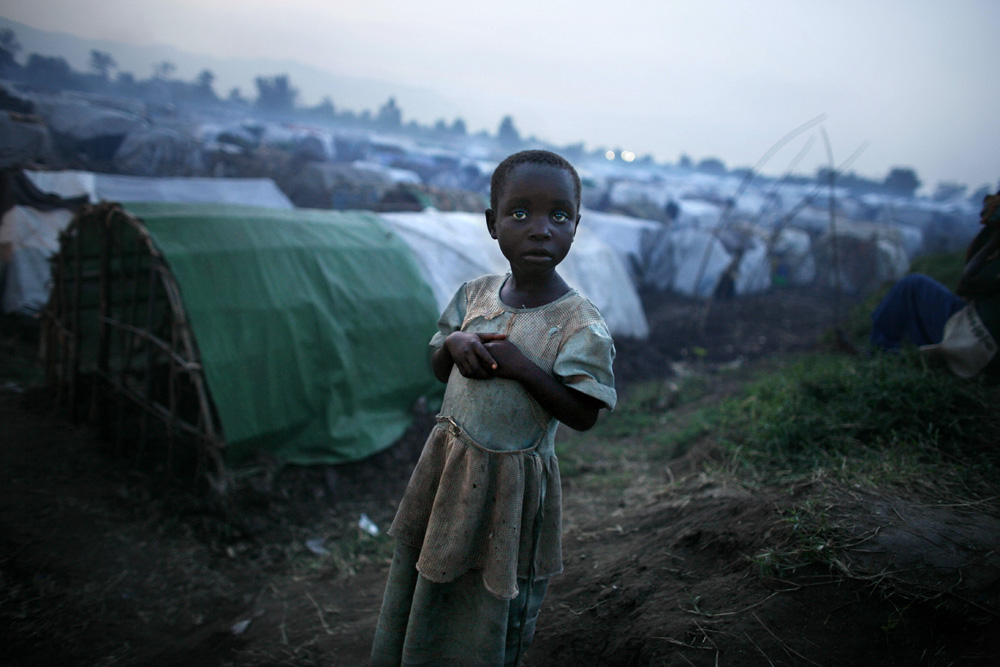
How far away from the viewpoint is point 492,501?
5.13 feet

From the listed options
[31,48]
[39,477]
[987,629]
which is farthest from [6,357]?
[987,629]

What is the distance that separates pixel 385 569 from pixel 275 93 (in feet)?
116

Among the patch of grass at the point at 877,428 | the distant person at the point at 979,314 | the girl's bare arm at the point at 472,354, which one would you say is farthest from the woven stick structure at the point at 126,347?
the distant person at the point at 979,314

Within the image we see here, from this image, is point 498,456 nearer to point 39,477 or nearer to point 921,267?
point 39,477

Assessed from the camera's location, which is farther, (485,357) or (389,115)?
(389,115)

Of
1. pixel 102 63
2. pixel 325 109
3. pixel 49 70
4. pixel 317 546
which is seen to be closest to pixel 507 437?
pixel 317 546

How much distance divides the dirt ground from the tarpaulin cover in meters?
0.36

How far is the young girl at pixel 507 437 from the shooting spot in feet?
4.89

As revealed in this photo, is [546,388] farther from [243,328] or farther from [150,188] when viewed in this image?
[150,188]

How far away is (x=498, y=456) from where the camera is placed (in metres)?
1.54

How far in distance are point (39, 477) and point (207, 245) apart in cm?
226

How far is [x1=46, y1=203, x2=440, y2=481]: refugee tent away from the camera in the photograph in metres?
4.23

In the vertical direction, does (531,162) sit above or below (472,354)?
above

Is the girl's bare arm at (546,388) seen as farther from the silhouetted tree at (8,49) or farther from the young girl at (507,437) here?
the silhouetted tree at (8,49)
